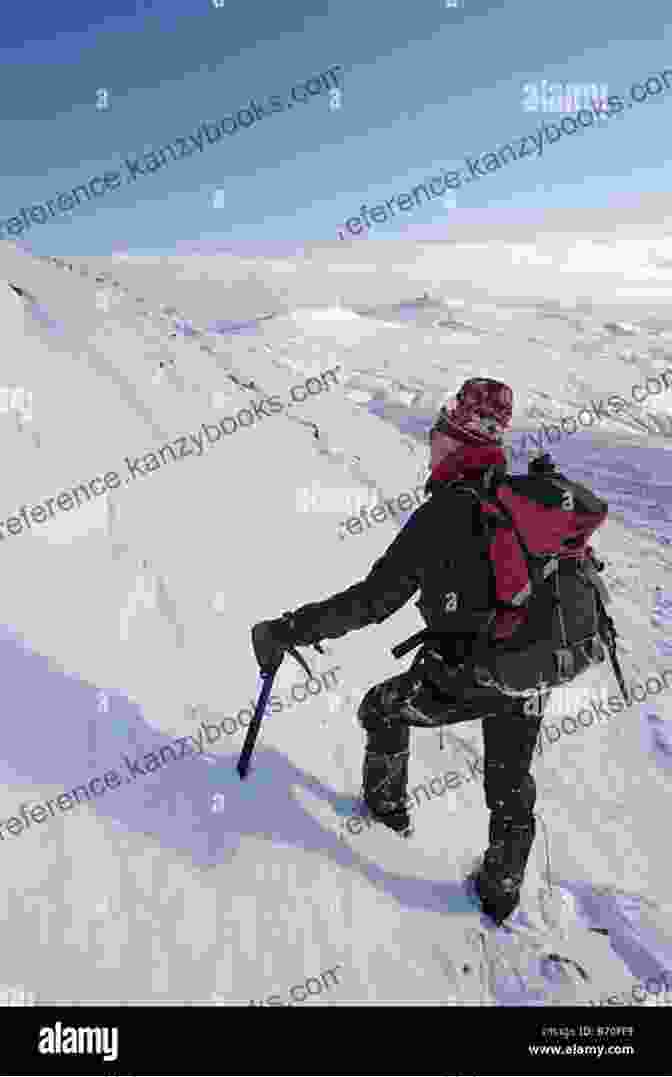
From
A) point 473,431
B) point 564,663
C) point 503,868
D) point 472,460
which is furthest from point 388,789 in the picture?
point 473,431

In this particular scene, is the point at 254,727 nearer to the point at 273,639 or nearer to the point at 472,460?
the point at 273,639

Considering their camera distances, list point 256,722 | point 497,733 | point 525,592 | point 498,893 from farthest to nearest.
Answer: point 256,722, point 498,893, point 497,733, point 525,592

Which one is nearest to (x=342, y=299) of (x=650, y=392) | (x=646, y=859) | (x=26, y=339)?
(x=650, y=392)

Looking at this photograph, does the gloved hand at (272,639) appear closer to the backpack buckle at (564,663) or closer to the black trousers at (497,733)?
the black trousers at (497,733)

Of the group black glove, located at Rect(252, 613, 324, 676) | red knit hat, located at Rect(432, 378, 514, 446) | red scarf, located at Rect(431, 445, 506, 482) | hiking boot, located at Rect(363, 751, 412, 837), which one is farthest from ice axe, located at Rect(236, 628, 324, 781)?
red knit hat, located at Rect(432, 378, 514, 446)

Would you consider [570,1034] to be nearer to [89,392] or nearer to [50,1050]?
[50,1050]

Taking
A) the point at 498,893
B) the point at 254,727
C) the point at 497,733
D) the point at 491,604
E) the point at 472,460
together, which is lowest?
the point at 498,893
